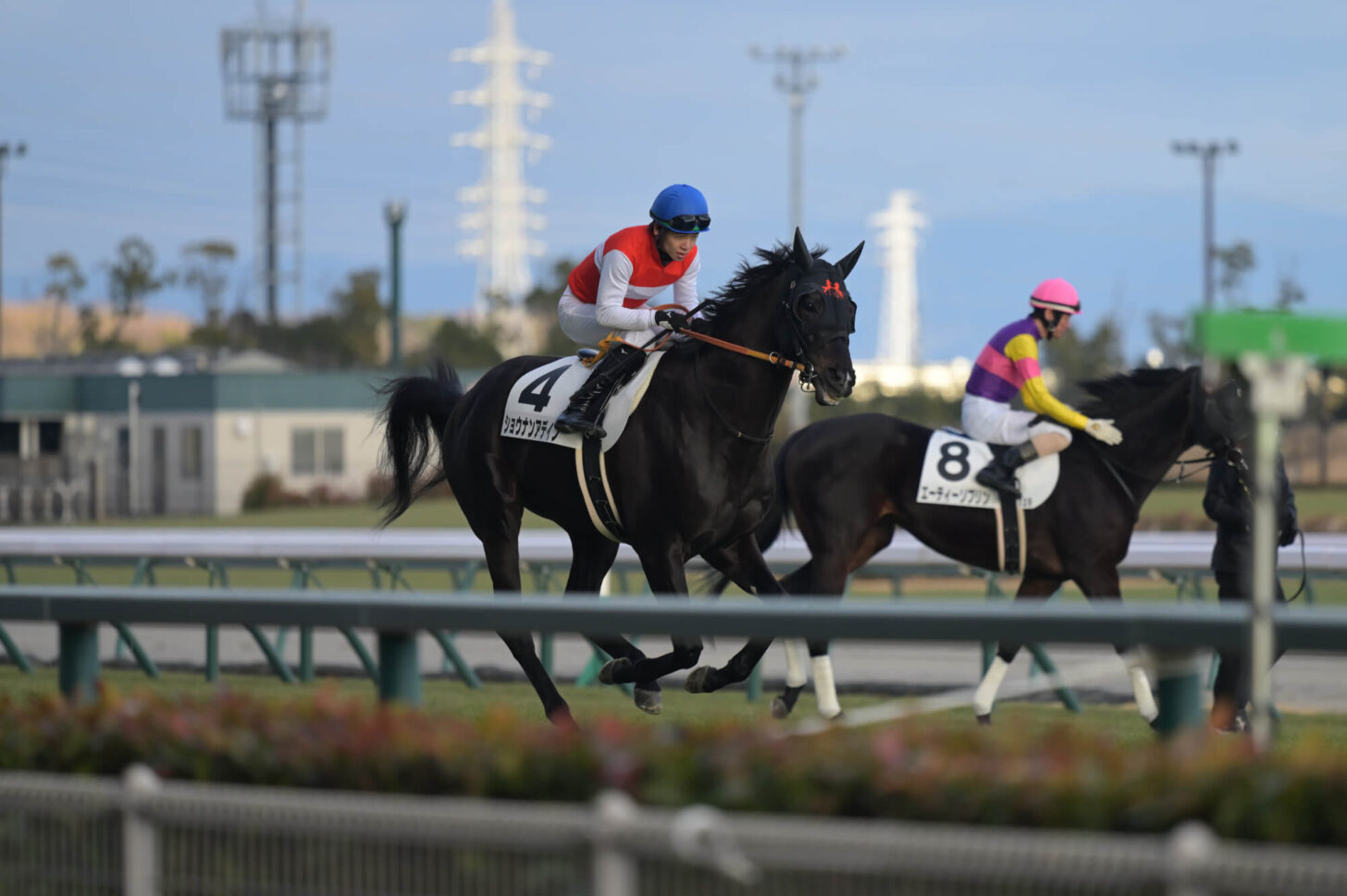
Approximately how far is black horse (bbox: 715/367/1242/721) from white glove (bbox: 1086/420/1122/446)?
0.07 meters

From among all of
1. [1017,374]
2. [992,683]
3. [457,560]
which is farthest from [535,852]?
[457,560]

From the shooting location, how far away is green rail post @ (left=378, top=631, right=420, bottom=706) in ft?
13.2

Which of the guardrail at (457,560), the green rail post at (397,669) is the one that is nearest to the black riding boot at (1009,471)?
the guardrail at (457,560)

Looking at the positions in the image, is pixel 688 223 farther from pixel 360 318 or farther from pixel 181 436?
pixel 360 318

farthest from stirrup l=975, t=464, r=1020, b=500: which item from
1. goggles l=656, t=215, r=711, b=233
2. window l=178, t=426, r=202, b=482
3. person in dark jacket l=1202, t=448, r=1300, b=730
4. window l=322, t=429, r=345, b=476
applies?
window l=322, t=429, r=345, b=476

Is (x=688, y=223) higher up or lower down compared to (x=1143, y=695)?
higher up

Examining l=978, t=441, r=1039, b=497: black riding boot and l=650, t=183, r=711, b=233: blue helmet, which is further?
l=978, t=441, r=1039, b=497: black riding boot

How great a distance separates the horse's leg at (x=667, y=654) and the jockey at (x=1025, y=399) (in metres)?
2.48

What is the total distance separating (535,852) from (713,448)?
11.3ft

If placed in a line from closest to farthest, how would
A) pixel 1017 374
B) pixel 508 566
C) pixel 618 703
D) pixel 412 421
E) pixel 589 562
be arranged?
pixel 589 562 < pixel 508 566 < pixel 412 421 < pixel 1017 374 < pixel 618 703

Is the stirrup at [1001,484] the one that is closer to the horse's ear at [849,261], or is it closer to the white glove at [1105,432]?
the white glove at [1105,432]

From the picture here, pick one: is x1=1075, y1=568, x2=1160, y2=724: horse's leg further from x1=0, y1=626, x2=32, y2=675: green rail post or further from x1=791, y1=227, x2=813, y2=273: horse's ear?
x1=0, y1=626, x2=32, y2=675: green rail post

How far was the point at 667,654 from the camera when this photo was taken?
6.29m

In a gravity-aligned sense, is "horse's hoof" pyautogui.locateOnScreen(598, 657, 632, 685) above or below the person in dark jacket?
below
